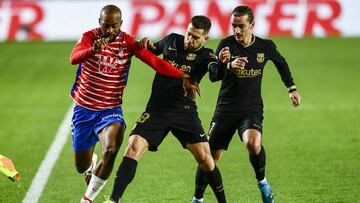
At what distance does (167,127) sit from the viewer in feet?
28.8

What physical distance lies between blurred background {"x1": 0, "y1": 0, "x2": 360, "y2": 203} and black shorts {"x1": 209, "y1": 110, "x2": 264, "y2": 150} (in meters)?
0.68

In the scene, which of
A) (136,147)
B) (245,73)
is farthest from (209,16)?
(136,147)

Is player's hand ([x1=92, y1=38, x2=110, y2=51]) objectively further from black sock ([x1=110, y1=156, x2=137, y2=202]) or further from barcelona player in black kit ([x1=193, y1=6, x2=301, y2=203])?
barcelona player in black kit ([x1=193, y1=6, x2=301, y2=203])

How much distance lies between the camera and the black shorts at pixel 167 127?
871 cm

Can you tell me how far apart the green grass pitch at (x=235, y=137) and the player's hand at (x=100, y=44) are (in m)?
1.95

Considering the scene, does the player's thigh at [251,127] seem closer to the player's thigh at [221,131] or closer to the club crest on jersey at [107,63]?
the player's thigh at [221,131]

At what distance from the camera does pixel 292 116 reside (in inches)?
603

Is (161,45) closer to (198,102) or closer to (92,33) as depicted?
(92,33)

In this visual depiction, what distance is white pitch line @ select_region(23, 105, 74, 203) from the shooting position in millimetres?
9898

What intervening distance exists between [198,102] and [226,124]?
24.3 ft

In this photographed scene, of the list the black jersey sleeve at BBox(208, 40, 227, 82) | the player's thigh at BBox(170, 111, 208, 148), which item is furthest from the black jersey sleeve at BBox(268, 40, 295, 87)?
the player's thigh at BBox(170, 111, 208, 148)

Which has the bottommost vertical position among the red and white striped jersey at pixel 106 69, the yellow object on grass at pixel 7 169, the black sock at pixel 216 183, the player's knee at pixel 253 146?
the yellow object on grass at pixel 7 169

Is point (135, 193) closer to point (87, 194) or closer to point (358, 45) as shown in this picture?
point (87, 194)

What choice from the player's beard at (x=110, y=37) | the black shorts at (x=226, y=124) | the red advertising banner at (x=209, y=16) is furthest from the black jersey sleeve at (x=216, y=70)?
the red advertising banner at (x=209, y=16)
